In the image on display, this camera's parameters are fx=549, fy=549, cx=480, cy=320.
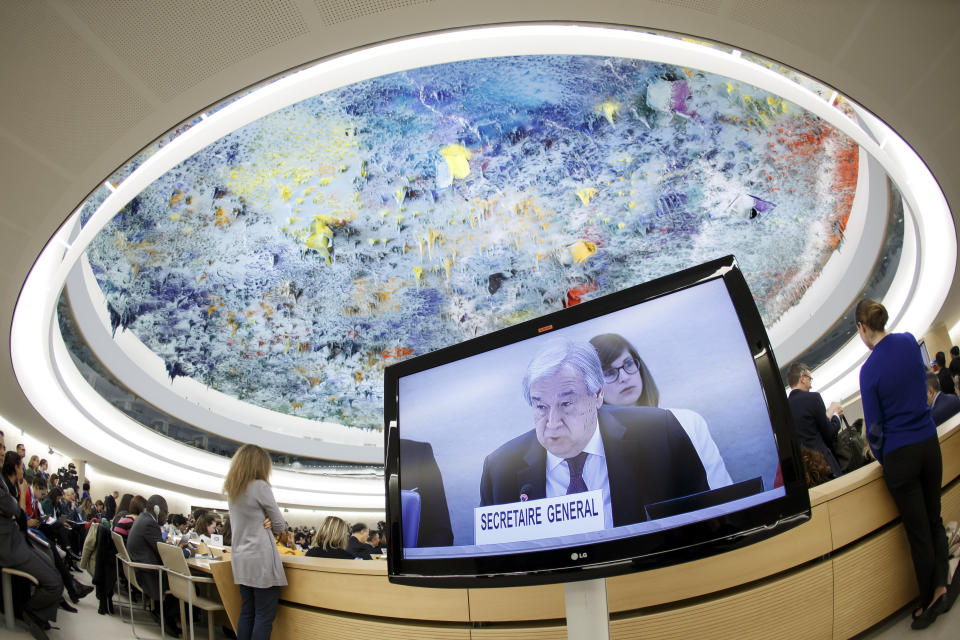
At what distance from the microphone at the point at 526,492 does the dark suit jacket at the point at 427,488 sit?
0.19m

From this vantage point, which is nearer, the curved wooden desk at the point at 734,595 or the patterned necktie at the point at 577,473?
the patterned necktie at the point at 577,473

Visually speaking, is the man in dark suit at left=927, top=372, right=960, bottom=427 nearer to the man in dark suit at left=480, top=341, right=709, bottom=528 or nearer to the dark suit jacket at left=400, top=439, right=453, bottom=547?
the man in dark suit at left=480, top=341, right=709, bottom=528

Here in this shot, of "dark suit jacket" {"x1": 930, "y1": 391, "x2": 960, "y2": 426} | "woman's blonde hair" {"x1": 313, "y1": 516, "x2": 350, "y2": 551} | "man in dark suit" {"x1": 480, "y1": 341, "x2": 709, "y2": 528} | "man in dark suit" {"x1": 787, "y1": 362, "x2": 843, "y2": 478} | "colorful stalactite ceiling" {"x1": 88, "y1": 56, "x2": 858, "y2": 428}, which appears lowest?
"woman's blonde hair" {"x1": 313, "y1": 516, "x2": 350, "y2": 551}

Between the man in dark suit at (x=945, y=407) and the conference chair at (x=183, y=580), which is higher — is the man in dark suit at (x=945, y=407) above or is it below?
above

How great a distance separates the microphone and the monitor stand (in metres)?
0.19

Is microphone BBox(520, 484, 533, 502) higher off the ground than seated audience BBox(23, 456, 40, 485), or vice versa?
seated audience BBox(23, 456, 40, 485)

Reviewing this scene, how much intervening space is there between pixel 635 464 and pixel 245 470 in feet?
7.44

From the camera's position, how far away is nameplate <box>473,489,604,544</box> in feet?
3.61

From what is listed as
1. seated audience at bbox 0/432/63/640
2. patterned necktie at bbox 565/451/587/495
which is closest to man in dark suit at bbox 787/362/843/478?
patterned necktie at bbox 565/451/587/495

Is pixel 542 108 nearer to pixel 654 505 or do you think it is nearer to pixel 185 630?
pixel 654 505

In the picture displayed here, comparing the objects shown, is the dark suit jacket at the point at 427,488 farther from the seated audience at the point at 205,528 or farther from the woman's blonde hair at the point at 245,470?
the seated audience at the point at 205,528

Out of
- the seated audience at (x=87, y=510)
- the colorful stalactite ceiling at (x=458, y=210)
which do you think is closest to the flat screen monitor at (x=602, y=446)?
the colorful stalactite ceiling at (x=458, y=210)

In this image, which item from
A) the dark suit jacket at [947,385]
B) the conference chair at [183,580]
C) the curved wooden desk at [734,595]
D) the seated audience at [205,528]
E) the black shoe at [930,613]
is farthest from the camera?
the seated audience at [205,528]

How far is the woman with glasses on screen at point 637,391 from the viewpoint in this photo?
1.04 m
